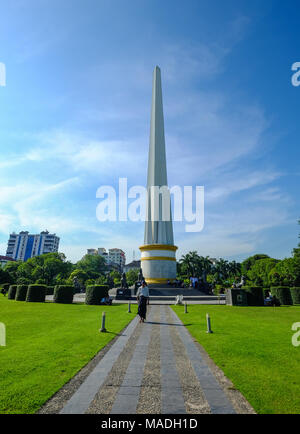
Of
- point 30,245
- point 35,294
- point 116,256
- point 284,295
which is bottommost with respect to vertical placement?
point 35,294

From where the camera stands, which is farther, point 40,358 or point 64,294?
point 64,294

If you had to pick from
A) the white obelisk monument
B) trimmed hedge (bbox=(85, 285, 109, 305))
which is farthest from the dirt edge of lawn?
the white obelisk monument

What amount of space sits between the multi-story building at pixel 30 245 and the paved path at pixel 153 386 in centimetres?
15143

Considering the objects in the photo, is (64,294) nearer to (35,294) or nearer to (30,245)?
(35,294)

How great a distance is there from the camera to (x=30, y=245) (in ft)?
480

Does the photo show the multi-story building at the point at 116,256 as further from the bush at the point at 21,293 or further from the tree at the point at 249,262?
the bush at the point at 21,293

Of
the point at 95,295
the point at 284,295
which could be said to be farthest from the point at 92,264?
the point at 284,295

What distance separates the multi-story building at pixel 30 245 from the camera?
145m

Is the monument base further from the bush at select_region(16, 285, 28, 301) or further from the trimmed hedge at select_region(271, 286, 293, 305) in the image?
the bush at select_region(16, 285, 28, 301)

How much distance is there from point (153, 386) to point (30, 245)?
161 metres

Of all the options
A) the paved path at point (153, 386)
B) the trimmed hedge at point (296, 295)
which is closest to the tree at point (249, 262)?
the trimmed hedge at point (296, 295)

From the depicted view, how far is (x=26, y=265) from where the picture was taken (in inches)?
2844

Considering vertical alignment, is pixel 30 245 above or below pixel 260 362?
above

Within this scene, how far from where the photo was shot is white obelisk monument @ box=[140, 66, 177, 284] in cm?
3841
